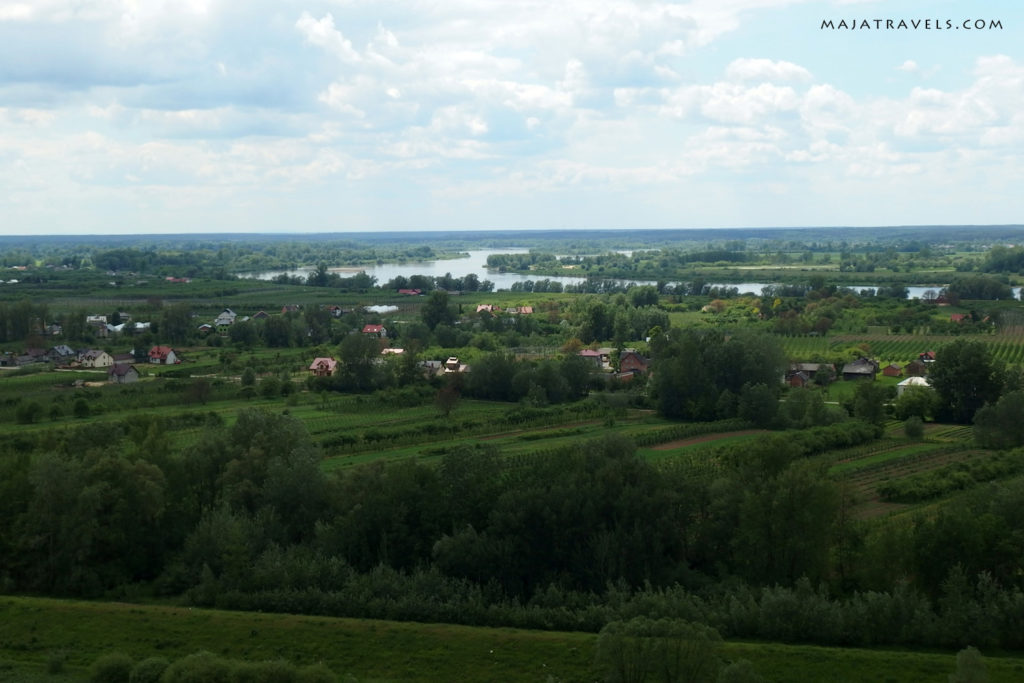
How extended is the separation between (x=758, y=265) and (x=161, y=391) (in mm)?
132879

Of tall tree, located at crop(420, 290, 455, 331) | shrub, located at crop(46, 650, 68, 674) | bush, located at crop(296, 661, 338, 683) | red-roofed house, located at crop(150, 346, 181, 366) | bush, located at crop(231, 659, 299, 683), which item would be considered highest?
tall tree, located at crop(420, 290, 455, 331)

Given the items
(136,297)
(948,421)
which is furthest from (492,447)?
(136,297)

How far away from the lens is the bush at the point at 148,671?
57.3 feet

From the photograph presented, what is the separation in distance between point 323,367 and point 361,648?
38877 millimetres

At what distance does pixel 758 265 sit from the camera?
168875mm

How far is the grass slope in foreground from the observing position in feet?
58.9

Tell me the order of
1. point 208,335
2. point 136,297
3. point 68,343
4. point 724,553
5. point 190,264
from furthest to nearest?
point 190,264, point 136,297, point 208,335, point 68,343, point 724,553

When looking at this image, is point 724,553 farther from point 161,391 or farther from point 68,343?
point 68,343

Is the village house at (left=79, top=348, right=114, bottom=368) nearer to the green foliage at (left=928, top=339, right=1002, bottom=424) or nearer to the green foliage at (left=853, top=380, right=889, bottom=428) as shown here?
the green foliage at (left=853, top=380, right=889, bottom=428)

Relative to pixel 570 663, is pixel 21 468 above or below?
above

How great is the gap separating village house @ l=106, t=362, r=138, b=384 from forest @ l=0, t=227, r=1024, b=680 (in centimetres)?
53

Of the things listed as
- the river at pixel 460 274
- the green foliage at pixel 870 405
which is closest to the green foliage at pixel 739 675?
the green foliage at pixel 870 405

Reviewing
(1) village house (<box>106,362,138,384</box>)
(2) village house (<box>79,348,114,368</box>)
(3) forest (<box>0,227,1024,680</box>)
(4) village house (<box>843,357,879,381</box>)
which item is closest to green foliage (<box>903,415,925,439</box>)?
(3) forest (<box>0,227,1024,680</box>)

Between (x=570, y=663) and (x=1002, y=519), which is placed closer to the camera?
(x=570, y=663)
